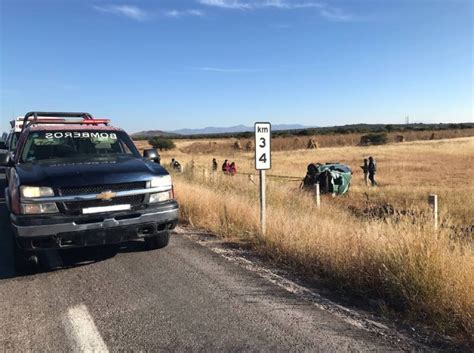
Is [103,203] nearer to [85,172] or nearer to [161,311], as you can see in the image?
[85,172]

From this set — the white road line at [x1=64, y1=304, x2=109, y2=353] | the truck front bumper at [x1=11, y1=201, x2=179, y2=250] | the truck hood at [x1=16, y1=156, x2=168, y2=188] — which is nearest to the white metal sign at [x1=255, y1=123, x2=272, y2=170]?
the truck hood at [x1=16, y1=156, x2=168, y2=188]

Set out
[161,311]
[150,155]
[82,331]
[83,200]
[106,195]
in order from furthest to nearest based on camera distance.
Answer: [150,155] < [106,195] < [83,200] < [161,311] < [82,331]

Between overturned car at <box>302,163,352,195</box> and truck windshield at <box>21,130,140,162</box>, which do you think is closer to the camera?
truck windshield at <box>21,130,140,162</box>

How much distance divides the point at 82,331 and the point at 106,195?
1843mm

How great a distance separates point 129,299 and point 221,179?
1165cm

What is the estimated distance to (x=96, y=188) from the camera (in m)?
5.39

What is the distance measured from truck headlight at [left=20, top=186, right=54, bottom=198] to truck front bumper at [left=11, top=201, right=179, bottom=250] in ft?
0.80

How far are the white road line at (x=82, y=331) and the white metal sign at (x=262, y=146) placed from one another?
3478 mm

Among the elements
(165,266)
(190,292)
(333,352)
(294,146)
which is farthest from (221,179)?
(294,146)

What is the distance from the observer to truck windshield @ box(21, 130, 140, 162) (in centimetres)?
656

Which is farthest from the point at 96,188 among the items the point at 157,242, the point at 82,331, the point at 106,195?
the point at 82,331

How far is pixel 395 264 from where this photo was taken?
4660 mm

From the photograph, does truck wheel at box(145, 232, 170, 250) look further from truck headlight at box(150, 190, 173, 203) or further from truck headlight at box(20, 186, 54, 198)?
truck headlight at box(20, 186, 54, 198)

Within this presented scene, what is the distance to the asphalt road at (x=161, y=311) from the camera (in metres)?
3.65
